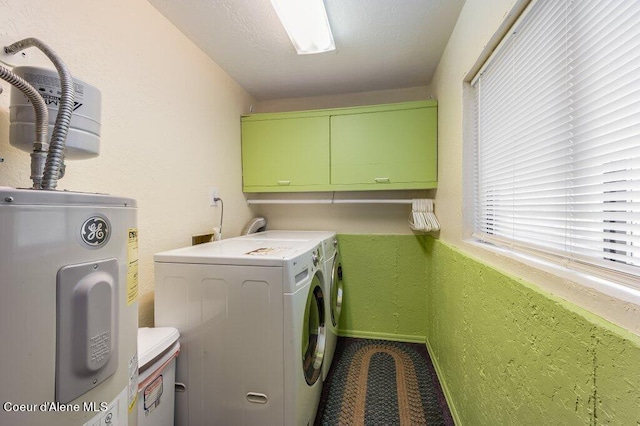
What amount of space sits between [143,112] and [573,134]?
70.4 inches

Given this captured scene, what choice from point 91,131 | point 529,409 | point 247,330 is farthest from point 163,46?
point 529,409

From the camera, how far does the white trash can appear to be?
96 cm

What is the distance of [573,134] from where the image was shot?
0.69 meters

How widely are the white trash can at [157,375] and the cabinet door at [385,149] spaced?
5.28ft

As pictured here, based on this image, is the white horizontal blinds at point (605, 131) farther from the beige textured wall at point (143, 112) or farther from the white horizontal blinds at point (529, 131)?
the beige textured wall at point (143, 112)

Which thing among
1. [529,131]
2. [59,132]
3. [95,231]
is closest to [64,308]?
[95,231]

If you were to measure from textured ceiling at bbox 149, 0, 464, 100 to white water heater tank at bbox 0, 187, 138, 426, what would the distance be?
1414 mm

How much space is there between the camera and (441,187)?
1926 millimetres

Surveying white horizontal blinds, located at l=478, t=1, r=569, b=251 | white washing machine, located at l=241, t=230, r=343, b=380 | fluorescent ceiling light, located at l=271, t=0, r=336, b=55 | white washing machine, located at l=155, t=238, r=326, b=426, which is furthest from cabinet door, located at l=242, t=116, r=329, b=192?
white horizontal blinds, located at l=478, t=1, r=569, b=251

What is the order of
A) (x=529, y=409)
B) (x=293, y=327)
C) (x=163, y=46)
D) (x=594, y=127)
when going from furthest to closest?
1. (x=163, y=46)
2. (x=293, y=327)
3. (x=529, y=409)
4. (x=594, y=127)

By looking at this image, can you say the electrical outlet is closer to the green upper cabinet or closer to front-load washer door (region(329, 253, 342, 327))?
the green upper cabinet

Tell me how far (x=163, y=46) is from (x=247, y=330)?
1644 mm

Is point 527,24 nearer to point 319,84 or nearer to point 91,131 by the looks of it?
point 91,131

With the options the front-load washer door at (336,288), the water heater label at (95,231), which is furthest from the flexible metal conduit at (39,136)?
→ the front-load washer door at (336,288)
